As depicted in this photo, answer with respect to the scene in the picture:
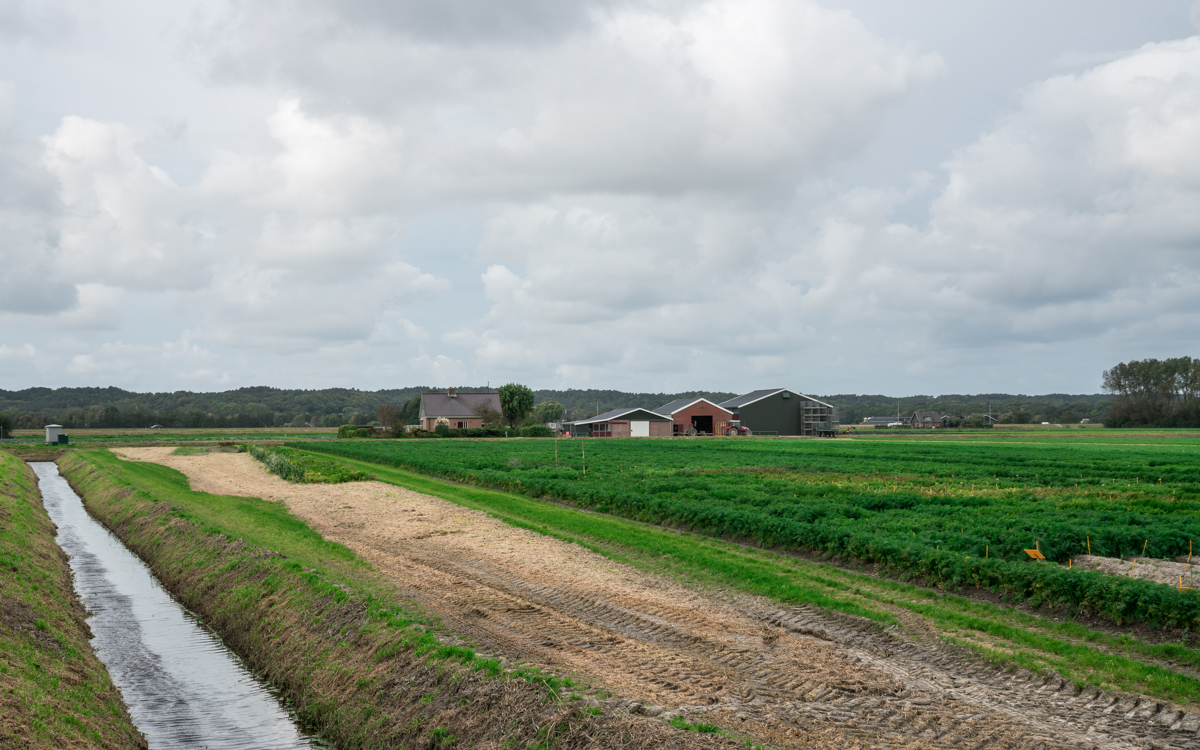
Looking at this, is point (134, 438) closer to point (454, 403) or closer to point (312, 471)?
point (454, 403)

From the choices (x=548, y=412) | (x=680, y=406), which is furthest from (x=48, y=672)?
(x=548, y=412)

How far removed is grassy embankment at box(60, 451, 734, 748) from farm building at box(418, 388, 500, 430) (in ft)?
284

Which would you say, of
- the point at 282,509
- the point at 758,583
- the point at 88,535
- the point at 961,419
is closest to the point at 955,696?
the point at 758,583

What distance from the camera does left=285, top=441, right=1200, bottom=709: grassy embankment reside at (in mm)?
10648

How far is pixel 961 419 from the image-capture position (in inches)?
5256

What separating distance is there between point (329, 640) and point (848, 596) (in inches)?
372

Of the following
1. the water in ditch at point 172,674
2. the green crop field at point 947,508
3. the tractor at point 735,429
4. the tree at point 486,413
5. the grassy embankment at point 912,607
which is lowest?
the water in ditch at point 172,674

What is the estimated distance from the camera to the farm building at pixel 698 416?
101812 millimetres

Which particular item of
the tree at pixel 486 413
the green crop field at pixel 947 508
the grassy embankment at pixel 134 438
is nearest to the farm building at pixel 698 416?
the tree at pixel 486 413

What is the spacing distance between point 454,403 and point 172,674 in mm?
104293

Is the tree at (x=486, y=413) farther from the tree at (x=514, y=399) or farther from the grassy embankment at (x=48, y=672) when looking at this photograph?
the grassy embankment at (x=48, y=672)

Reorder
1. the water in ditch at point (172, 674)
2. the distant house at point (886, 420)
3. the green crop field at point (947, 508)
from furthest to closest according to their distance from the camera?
the distant house at point (886, 420), the green crop field at point (947, 508), the water in ditch at point (172, 674)

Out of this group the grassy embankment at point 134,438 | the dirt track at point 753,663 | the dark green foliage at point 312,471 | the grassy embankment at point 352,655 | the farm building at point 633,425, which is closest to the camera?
the dirt track at point 753,663

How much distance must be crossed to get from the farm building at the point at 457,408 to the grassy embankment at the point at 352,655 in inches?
3405
